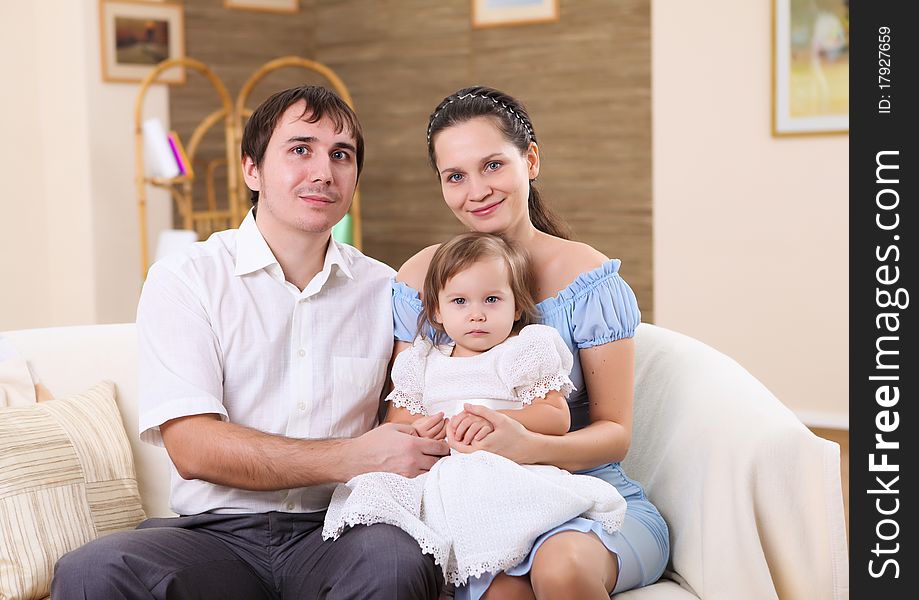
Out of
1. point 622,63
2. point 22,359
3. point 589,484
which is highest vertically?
point 622,63

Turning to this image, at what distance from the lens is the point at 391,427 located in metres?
1.97

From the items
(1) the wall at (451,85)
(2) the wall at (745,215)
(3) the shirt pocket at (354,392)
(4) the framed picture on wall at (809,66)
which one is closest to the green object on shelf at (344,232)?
(1) the wall at (451,85)

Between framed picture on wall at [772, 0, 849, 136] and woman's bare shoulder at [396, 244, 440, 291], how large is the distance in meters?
3.17

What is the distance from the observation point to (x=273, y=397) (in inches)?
83.2

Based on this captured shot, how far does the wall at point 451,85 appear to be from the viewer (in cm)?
532

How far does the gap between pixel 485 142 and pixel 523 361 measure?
1.58 feet

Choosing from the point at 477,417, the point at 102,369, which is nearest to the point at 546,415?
the point at 477,417

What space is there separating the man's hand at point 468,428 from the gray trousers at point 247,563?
20 cm

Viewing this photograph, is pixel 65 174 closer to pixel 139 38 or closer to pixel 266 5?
pixel 139 38

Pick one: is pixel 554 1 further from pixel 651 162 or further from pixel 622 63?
pixel 651 162

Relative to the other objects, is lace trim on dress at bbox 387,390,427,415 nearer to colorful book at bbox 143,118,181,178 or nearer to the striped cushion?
the striped cushion

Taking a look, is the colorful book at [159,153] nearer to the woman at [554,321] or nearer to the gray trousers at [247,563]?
the woman at [554,321]

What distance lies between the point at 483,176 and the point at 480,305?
0.97 feet
